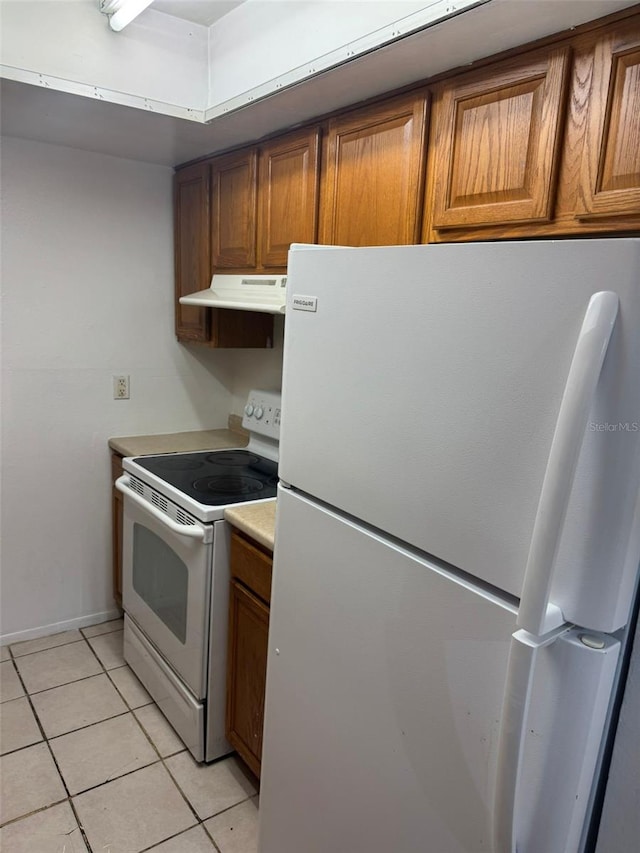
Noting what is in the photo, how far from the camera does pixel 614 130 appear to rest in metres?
1.14

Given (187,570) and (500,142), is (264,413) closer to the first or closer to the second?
(187,570)

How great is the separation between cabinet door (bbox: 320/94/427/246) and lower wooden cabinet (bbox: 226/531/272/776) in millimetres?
985

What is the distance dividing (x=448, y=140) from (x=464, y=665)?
1.18m

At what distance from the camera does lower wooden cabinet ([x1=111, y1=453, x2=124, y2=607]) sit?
276 centimetres

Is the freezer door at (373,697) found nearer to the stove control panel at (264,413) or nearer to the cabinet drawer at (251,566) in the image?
the cabinet drawer at (251,566)

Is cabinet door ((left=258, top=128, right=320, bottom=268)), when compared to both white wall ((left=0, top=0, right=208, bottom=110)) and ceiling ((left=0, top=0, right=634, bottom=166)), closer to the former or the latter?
ceiling ((left=0, top=0, right=634, bottom=166))

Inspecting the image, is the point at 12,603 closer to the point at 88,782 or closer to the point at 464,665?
the point at 88,782

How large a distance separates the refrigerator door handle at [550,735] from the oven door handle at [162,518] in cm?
126

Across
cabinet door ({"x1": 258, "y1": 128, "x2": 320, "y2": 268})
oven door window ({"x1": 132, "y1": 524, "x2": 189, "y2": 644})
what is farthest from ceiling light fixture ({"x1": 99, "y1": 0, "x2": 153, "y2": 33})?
oven door window ({"x1": 132, "y1": 524, "x2": 189, "y2": 644})

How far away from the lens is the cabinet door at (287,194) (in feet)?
6.21

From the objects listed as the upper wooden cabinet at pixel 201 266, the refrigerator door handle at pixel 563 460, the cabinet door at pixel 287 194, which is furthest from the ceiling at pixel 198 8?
the refrigerator door handle at pixel 563 460

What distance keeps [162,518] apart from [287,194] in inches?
46.3

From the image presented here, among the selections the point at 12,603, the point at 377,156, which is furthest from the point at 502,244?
the point at 12,603

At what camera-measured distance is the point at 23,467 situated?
8.59 ft
